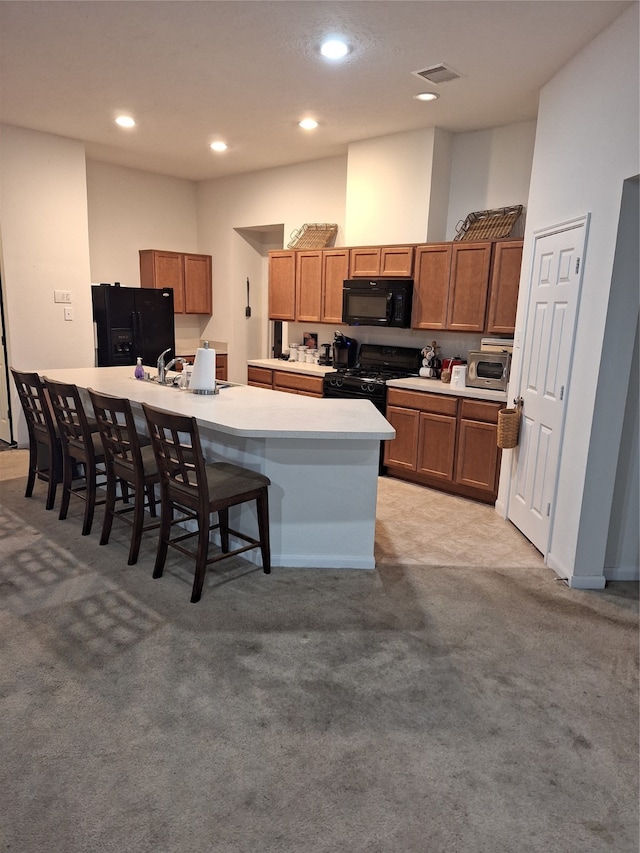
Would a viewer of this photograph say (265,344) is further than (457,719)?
Yes

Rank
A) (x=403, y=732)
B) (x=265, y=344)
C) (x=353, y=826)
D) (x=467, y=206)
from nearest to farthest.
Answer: (x=353, y=826) → (x=403, y=732) → (x=467, y=206) → (x=265, y=344)

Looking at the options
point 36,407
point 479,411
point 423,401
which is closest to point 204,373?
point 36,407

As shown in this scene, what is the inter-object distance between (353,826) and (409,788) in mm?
228

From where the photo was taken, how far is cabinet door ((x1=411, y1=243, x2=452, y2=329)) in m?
4.62

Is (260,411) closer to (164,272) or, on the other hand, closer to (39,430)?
(39,430)

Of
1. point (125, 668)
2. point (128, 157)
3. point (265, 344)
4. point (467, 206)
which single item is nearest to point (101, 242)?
point (128, 157)

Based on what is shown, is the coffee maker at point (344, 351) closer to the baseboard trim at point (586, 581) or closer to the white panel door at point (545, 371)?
the white panel door at point (545, 371)

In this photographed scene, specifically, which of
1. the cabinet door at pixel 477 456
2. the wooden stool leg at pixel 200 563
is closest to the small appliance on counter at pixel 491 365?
the cabinet door at pixel 477 456

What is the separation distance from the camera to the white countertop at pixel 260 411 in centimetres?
275

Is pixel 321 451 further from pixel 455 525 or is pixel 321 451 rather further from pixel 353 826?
pixel 353 826

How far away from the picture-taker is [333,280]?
549 centimetres

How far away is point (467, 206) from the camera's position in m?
4.90

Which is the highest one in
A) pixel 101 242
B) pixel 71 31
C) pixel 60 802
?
pixel 71 31

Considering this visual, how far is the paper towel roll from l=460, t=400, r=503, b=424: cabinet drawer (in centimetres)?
193
